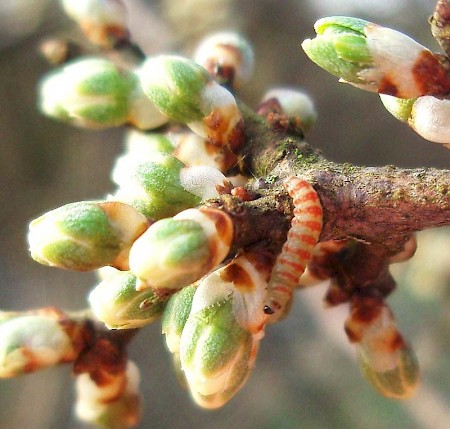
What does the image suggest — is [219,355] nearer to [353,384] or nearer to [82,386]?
[82,386]

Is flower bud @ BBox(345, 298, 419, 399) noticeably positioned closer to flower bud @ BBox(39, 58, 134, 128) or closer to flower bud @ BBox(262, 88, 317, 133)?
flower bud @ BBox(262, 88, 317, 133)

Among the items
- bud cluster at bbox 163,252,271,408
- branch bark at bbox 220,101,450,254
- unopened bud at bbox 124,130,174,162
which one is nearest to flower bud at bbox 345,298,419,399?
branch bark at bbox 220,101,450,254

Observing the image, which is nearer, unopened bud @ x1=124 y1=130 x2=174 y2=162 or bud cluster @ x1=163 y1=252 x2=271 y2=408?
bud cluster @ x1=163 y1=252 x2=271 y2=408

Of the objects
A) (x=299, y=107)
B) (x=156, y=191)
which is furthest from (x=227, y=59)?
(x=156, y=191)

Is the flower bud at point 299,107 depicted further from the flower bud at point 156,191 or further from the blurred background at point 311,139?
the blurred background at point 311,139

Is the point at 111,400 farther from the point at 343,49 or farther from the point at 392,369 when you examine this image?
the point at 343,49
